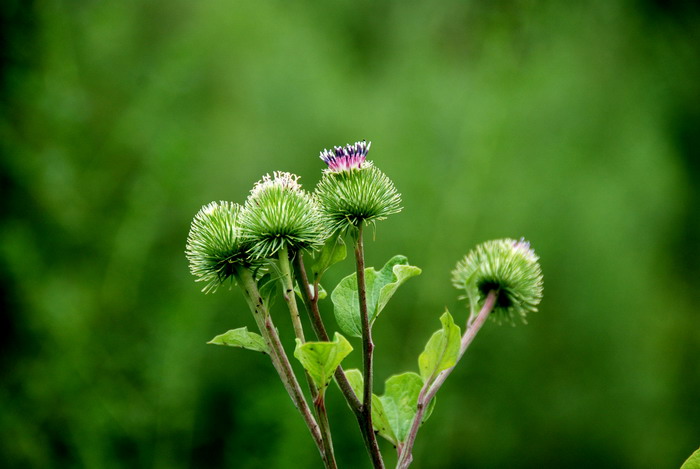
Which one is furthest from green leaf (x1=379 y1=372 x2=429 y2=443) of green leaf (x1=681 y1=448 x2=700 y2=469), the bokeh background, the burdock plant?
the bokeh background

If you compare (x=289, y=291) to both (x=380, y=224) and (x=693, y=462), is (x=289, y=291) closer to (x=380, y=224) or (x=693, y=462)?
(x=693, y=462)

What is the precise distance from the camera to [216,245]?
0.99 meters

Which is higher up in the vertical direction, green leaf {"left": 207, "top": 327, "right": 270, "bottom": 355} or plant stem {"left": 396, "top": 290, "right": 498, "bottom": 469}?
green leaf {"left": 207, "top": 327, "right": 270, "bottom": 355}

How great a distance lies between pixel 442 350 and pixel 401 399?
14 centimetres

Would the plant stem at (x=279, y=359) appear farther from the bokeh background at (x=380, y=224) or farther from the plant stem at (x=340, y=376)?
the bokeh background at (x=380, y=224)

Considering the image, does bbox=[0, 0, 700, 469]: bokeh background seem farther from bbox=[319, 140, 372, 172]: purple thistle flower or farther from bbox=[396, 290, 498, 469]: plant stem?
bbox=[396, 290, 498, 469]: plant stem

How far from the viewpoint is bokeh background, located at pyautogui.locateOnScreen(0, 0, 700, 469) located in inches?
126

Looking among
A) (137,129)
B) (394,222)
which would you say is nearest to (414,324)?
(394,222)

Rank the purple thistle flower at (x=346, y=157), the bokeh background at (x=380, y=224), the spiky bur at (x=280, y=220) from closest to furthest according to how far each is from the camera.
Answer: the spiky bur at (x=280, y=220)
the purple thistle flower at (x=346, y=157)
the bokeh background at (x=380, y=224)

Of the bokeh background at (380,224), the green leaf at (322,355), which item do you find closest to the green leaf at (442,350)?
the green leaf at (322,355)

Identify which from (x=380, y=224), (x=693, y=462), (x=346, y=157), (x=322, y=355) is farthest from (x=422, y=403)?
(x=380, y=224)

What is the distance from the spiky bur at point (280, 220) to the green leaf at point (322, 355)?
21 centimetres

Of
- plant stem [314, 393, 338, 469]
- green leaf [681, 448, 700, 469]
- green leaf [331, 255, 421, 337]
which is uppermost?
green leaf [331, 255, 421, 337]

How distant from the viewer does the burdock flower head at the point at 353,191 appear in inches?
40.7
